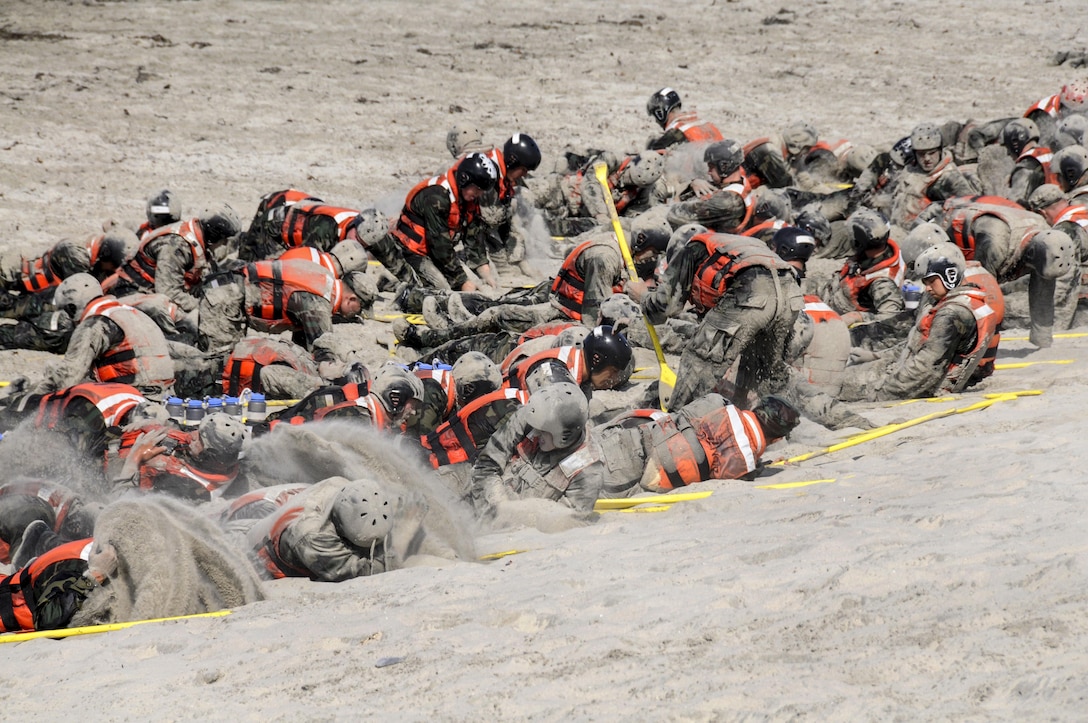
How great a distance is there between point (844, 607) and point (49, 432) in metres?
4.83

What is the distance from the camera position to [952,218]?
10.6 meters

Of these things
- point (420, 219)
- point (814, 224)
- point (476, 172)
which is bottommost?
point (814, 224)

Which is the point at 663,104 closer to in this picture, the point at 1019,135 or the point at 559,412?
the point at 1019,135

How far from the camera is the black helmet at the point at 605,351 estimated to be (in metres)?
7.72

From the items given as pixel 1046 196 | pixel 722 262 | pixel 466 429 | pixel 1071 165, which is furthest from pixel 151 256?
pixel 1071 165

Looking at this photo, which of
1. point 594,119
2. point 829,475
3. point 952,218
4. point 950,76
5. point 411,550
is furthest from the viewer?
point 950,76

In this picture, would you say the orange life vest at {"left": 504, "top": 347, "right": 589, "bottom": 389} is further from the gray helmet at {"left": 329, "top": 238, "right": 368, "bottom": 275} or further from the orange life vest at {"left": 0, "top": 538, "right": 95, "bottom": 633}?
the orange life vest at {"left": 0, "top": 538, "right": 95, "bottom": 633}

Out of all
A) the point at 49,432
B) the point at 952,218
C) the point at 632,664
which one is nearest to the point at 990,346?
the point at 952,218

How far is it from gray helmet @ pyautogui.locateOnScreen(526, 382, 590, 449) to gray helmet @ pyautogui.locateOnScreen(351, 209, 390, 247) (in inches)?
178

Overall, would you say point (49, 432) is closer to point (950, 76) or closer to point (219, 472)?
point (219, 472)

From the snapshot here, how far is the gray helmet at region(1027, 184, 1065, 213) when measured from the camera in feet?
36.5

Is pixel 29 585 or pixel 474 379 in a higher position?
pixel 474 379

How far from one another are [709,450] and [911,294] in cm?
421

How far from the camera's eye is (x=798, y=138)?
1443 cm
